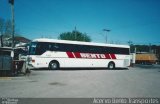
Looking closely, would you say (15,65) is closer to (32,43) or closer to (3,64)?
(3,64)

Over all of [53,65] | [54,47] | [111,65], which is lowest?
[111,65]

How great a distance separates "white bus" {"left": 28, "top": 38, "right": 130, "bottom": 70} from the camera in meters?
22.1

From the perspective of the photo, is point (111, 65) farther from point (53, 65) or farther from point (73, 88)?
point (73, 88)

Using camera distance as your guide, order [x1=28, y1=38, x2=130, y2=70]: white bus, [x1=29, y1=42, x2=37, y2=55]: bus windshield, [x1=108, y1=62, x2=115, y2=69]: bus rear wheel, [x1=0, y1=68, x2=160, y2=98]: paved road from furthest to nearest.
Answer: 1. [x1=108, y1=62, x2=115, y2=69]: bus rear wheel
2. [x1=28, y1=38, x2=130, y2=70]: white bus
3. [x1=29, y1=42, x2=37, y2=55]: bus windshield
4. [x1=0, y1=68, x2=160, y2=98]: paved road

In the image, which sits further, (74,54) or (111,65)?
(111,65)

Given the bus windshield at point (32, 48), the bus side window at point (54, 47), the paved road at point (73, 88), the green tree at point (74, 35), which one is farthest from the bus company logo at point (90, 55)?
the green tree at point (74, 35)

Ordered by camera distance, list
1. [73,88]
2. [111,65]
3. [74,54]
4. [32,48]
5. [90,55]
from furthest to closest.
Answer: [111,65] → [90,55] → [74,54] → [32,48] → [73,88]

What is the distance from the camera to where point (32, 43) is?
73.4 feet

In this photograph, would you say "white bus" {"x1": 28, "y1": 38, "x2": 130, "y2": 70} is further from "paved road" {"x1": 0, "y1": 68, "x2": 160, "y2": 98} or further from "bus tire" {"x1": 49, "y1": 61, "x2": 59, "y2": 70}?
"paved road" {"x1": 0, "y1": 68, "x2": 160, "y2": 98}

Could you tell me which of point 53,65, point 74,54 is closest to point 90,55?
point 74,54

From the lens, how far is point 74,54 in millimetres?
Answer: 24406

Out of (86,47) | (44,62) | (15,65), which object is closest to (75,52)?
(86,47)

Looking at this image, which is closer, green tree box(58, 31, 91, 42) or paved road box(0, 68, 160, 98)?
paved road box(0, 68, 160, 98)

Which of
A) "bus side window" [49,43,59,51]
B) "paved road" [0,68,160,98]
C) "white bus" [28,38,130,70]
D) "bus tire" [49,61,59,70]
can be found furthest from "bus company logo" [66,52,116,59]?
"paved road" [0,68,160,98]
